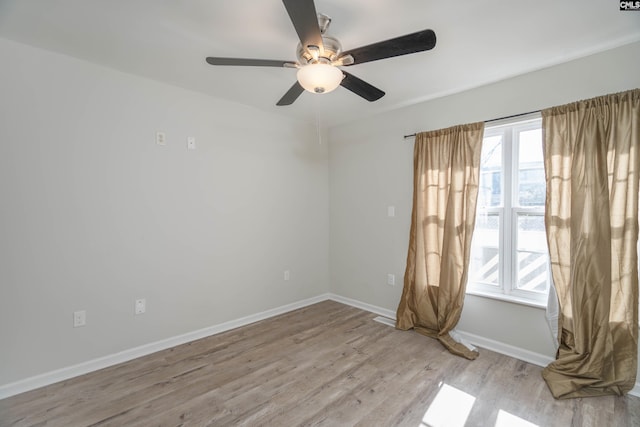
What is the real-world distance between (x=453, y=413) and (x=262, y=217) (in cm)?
257

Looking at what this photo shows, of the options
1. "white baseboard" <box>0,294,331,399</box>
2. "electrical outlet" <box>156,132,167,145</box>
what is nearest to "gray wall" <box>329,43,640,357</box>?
"white baseboard" <box>0,294,331,399</box>

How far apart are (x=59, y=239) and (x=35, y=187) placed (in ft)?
1.36

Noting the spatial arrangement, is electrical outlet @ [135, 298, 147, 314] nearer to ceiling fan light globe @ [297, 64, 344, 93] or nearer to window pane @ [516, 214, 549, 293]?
ceiling fan light globe @ [297, 64, 344, 93]

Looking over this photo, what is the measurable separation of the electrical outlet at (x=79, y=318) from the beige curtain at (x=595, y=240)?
141 inches

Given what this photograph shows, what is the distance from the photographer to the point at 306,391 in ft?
6.87

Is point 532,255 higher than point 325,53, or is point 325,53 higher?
point 325,53

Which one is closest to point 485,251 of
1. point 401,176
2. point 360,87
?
point 401,176

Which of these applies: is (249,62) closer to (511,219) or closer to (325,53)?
(325,53)

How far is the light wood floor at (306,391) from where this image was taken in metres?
1.82

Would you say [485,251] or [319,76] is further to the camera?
[485,251]

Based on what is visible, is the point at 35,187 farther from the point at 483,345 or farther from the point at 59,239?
the point at 483,345

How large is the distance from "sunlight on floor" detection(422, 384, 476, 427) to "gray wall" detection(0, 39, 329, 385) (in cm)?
213

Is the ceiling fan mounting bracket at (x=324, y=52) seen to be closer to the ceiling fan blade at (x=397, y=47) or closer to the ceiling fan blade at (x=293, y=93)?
the ceiling fan blade at (x=397, y=47)

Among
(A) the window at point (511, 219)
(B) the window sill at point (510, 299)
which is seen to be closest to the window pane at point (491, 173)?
(A) the window at point (511, 219)
